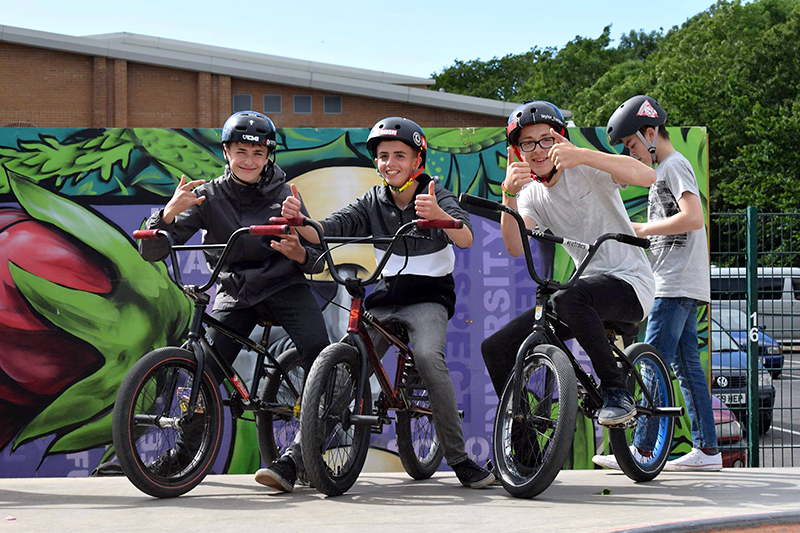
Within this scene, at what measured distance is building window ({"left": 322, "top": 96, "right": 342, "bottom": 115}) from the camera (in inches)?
1137

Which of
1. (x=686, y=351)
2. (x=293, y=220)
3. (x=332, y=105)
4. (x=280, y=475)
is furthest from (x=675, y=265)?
(x=332, y=105)

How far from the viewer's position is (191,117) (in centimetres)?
2889

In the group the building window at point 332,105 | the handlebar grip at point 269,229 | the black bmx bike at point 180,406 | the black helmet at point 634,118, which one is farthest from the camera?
the building window at point 332,105

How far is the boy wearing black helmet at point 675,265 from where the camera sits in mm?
5219

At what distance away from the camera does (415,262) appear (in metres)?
4.77

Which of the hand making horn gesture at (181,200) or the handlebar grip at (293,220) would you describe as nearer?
the handlebar grip at (293,220)

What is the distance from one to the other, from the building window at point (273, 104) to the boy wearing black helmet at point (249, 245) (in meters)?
25.0

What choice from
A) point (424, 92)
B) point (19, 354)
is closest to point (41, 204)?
point (19, 354)

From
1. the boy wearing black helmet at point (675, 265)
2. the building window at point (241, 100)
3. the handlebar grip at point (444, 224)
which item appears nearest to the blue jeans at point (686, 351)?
the boy wearing black helmet at point (675, 265)

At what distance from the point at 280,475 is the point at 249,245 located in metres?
1.23

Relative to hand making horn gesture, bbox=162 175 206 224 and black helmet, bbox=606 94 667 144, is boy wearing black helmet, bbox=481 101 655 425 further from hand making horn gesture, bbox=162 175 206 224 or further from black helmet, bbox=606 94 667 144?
hand making horn gesture, bbox=162 175 206 224

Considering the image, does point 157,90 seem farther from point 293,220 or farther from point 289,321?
point 293,220

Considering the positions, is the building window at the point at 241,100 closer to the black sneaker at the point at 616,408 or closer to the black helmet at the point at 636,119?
the black helmet at the point at 636,119

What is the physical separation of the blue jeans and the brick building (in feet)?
74.5
